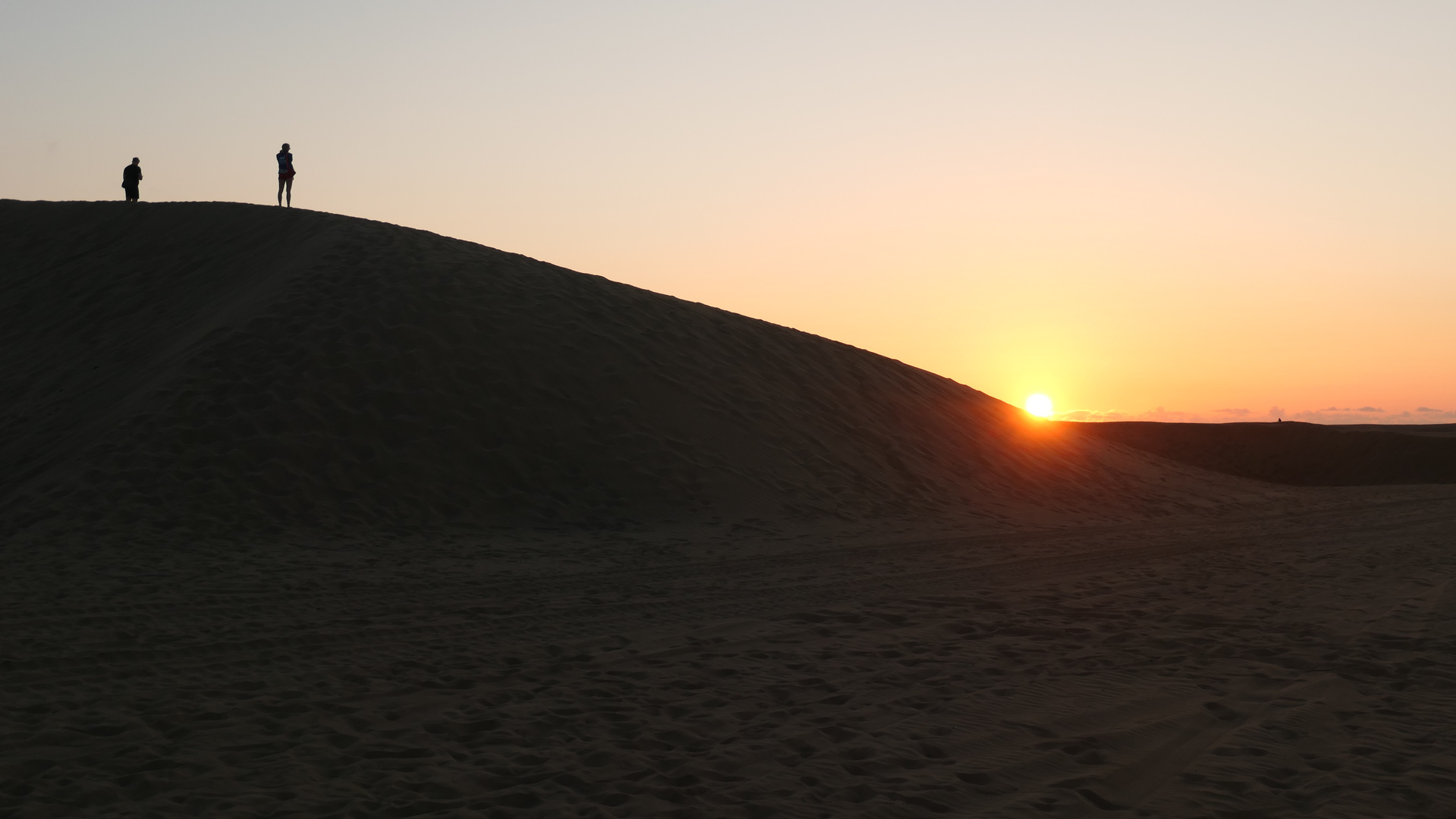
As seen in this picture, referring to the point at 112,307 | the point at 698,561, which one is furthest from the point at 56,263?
the point at 698,561

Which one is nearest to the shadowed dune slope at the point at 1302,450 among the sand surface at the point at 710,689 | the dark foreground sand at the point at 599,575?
the dark foreground sand at the point at 599,575

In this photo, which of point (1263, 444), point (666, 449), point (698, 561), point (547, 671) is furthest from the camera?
point (1263, 444)

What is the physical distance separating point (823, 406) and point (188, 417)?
1174 cm

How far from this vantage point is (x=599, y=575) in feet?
35.9

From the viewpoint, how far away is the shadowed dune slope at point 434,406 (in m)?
14.3

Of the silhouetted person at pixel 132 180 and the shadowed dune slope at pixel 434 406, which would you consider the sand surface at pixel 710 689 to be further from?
the silhouetted person at pixel 132 180

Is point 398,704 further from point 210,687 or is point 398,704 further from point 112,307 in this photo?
point 112,307

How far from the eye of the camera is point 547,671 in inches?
275

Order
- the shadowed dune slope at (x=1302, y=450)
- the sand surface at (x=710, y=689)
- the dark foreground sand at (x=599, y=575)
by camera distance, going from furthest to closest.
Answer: the shadowed dune slope at (x=1302, y=450)
the dark foreground sand at (x=599, y=575)
the sand surface at (x=710, y=689)

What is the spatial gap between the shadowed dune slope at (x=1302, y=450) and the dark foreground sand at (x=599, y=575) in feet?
31.6

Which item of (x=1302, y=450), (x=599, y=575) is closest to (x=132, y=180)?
(x=599, y=575)

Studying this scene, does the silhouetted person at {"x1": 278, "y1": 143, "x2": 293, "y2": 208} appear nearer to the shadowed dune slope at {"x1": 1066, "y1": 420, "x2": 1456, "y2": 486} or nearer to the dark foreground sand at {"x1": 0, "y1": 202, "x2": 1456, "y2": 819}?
the dark foreground sand at {"x1": 0, "y1": 202, "x2": 1456, "y2": 819}

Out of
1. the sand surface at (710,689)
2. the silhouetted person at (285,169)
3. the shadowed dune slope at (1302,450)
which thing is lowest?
the sand surface at (710,689)

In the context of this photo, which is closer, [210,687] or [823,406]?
[210,687]
